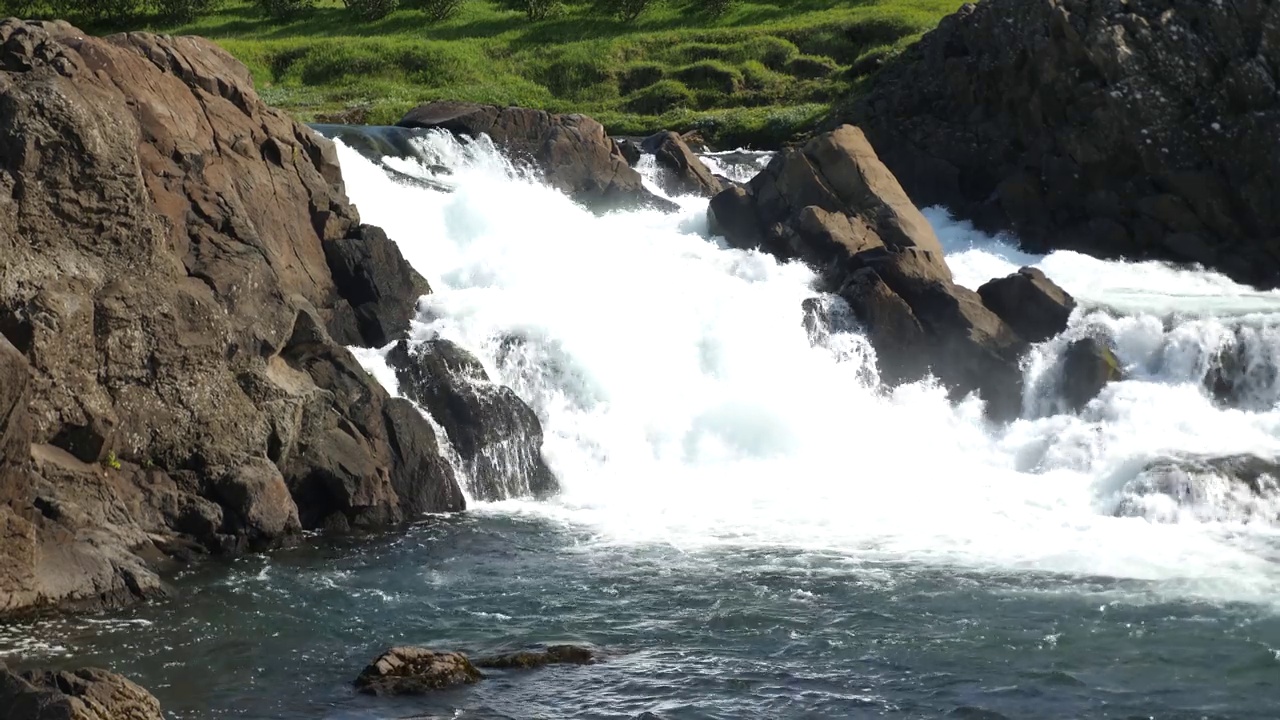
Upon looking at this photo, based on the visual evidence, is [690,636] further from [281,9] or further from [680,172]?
[281,9]

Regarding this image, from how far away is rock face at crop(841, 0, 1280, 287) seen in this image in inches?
1570

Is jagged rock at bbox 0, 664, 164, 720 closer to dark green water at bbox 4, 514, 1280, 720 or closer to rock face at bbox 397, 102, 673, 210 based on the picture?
dark green water at bbox 4, 514, 1280, 720

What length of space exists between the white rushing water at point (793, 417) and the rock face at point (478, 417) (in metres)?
0.52

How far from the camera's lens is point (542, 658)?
671 inches

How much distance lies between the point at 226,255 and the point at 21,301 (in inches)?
175

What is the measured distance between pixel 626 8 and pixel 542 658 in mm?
57777

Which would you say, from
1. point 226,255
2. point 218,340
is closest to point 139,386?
point 218,340

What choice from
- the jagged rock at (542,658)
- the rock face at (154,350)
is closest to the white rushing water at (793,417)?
the rock face at (154,350)

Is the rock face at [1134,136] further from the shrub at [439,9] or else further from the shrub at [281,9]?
the shrub at [281,9]

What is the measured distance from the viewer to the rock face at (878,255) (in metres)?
31.2

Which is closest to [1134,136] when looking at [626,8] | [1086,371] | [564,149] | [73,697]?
[1086,371]

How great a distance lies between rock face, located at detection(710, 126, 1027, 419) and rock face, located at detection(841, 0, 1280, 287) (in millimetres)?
7205

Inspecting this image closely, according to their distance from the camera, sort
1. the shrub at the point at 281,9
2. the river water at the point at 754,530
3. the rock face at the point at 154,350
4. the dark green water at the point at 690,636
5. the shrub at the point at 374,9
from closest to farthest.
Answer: the dark green water at the point at 690,636
the river water at the point at 754,530
the rock face at the point at 154,350
the shrub at the point at 281,9
the shrub at the point at 374,9

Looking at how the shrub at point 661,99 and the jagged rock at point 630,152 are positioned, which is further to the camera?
the shrub at point 661,99
